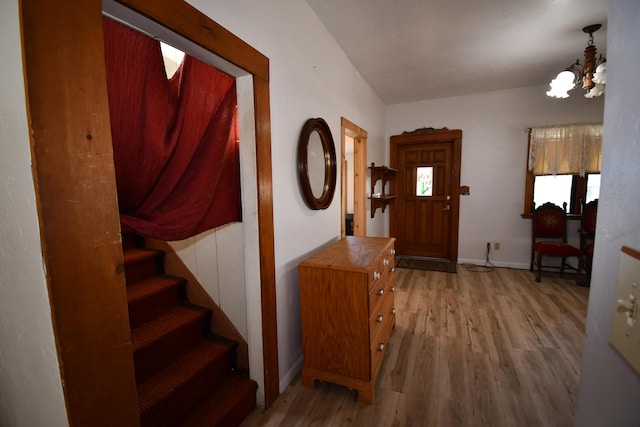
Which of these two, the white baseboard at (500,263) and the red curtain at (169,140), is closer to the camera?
the red curtain at (169,140)

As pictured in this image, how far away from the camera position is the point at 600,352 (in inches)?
22.9

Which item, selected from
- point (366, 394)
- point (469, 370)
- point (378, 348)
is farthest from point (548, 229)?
point (366, 394)

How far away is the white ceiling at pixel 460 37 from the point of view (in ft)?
6.47

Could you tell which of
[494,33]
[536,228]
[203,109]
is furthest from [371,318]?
[536,228]

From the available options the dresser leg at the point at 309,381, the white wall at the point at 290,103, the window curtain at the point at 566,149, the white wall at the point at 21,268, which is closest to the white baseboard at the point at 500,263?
the window curtain at the point at 566,149

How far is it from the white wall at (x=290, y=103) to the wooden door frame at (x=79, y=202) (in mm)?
620

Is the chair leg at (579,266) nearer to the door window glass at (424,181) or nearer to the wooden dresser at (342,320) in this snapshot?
the door window glass at (424,181)

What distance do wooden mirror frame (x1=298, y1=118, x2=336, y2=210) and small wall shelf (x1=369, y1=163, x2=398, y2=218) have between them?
52.5 inches

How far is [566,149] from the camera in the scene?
11.8 feet

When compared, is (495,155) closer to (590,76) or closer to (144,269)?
(590,76)

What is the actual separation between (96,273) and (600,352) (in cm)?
123

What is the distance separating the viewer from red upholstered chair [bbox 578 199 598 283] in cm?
330

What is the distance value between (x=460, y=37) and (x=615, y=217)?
2499 millimetres

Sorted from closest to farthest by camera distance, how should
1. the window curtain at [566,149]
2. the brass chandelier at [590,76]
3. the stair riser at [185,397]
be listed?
the stair riser at [185,397], the brass chandelier at [590,76], the window curtain at [566,149]
